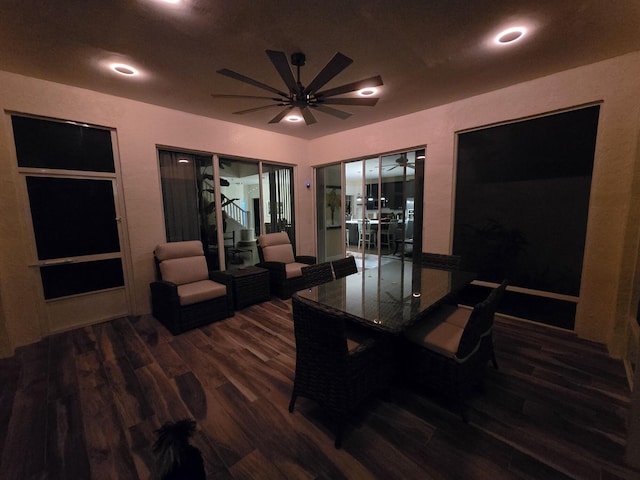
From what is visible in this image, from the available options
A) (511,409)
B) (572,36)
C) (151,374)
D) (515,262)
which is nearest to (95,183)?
(151,374)

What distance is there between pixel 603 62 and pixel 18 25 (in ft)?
16.1

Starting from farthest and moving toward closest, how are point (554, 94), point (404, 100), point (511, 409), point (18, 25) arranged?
point (404, 100) < point (554, 94) < point (18, 25) < point (511, 409)

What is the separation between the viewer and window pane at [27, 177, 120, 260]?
278cm

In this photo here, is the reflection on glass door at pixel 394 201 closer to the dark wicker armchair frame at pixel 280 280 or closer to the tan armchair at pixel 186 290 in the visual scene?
the dark wicker armchair frame at pixel 280 280

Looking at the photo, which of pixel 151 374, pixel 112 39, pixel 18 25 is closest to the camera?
pixel 18 25

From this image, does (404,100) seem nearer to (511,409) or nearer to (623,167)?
(623,167)

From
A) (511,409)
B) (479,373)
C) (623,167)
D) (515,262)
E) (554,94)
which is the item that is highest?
(554,94)

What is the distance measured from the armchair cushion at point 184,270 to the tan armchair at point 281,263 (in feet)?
3.19

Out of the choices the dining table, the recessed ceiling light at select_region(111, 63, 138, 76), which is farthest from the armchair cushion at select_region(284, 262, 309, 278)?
the recessed ceiling light at select_region(111, 63, 138, 76)

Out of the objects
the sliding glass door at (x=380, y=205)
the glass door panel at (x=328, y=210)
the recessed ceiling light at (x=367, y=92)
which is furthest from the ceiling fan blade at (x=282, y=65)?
the glass door panel at (x=328, y=210)

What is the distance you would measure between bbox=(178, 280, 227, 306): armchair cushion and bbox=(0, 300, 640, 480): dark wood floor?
1.81 feet

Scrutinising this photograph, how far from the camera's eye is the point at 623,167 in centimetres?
237

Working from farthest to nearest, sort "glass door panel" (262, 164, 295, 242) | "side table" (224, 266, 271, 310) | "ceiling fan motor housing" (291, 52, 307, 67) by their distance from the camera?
1. "glass door panel" (262, 164, 295, 242)
2. "side table" (224, 266, 271, 310)
3. "ceiling fan motor housing" (291, 52, 307, 67)

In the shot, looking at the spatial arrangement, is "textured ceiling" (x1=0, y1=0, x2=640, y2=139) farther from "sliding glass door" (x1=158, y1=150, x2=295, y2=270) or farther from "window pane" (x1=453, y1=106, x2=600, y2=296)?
"sliding glass door" (x1=158, y1=150, x2=295, y2=270)
